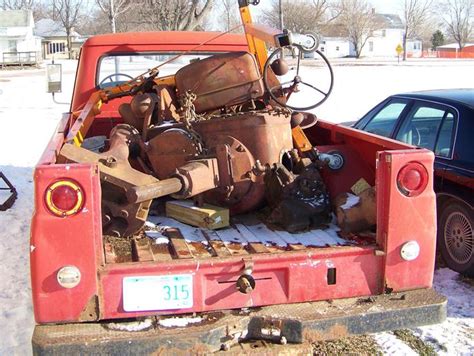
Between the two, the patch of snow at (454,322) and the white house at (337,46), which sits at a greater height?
the white house at (337,46)

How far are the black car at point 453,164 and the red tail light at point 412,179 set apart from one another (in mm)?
2073

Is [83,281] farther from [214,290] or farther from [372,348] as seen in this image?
[372,348]

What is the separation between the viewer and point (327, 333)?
10.3ft

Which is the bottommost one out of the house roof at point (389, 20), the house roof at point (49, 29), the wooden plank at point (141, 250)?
the wooden plank at point (141, 250)

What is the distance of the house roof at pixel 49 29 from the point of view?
268 feet

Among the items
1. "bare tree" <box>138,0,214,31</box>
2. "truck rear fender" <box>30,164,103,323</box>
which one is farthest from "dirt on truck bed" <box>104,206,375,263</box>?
"bare tree" <box>138,0,214,31</box>

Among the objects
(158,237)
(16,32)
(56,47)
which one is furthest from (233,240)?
(56,47)

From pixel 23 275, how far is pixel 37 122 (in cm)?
1232

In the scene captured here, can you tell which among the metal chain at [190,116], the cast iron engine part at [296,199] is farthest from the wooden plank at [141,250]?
the cast iron engine part at [296,199]

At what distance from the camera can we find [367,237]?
370 cm

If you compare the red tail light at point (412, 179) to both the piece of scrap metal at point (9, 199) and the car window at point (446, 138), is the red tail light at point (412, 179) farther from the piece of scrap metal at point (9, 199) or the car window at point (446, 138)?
the piece of scrap metal at point (9, 199)

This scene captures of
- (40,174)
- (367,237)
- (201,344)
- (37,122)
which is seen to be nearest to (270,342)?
(201,344)

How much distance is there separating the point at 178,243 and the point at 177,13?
3217cm

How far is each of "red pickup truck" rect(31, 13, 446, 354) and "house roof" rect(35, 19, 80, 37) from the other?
81.0 meters
